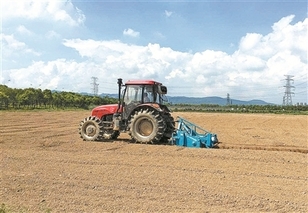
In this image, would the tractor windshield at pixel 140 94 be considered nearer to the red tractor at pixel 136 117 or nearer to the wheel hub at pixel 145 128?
the red tractor at pixel 136 117

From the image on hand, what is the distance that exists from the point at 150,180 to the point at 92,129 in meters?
6.69

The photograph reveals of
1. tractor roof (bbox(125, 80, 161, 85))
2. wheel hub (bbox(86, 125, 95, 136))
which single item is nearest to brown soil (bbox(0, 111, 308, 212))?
wheel hub (bbox(86, 125, 95, 136))

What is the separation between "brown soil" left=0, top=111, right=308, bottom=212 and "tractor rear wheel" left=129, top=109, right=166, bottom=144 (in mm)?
981

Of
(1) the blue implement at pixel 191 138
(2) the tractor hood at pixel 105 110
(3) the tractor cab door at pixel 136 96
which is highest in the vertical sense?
(3) the tractor cab door at pixel 136 96

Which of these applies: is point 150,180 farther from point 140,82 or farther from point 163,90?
point 163,90

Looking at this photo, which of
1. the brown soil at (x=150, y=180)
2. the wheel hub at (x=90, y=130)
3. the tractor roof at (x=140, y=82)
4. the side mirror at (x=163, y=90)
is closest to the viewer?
the brown soil at (x=150, y=180)

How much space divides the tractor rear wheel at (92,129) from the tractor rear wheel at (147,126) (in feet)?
4.67

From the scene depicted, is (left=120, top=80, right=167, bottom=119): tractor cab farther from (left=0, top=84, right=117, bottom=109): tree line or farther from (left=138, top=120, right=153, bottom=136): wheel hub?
(left=0, top=84, right=117, bottom=109): tree line

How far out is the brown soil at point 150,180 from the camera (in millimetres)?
5931

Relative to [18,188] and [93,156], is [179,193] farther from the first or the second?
[93,156]

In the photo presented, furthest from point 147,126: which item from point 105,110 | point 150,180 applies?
point 150,180

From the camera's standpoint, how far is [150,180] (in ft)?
24.4

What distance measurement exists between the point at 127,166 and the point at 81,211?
3.30 m

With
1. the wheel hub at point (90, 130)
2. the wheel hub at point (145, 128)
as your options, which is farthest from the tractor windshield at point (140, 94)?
the wheel hub at point (90, 130)
